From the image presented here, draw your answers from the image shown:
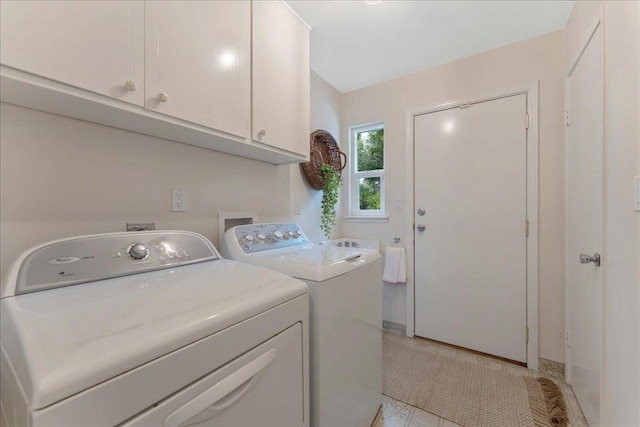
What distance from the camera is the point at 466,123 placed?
216 cm

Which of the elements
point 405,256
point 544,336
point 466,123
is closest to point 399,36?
point 466,123

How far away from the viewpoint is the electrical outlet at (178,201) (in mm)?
1285

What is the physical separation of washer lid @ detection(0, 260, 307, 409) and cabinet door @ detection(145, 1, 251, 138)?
26.2 inches

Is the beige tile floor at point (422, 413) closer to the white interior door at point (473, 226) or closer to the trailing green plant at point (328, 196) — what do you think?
the white interior door at point (473, 226)

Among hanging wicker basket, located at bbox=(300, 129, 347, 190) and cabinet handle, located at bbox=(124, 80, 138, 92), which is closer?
cabinet handle, located at bbox=(124, 80, 138, 92)

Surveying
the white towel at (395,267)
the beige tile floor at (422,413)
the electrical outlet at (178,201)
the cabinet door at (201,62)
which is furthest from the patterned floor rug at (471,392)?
the cabinet door at (201,62)

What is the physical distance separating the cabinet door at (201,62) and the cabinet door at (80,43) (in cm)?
5

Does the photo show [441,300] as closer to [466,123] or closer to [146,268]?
[466,123]

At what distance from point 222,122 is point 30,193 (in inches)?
28.1

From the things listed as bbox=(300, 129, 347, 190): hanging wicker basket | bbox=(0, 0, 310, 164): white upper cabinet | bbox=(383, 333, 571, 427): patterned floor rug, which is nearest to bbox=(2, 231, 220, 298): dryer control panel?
bbox=(0, 0, 310, 164): white upper cabinet

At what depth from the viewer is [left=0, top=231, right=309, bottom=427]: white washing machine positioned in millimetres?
428

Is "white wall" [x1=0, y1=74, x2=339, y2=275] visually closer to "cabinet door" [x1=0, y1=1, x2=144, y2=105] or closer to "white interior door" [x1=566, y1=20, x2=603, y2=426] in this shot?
"cabinet door" [x1=0, y1=1, x2=144, y2=105]

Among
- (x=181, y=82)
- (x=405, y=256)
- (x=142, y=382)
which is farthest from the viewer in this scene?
(x=405, y=256)

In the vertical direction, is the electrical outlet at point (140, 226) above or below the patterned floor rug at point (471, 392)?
above
